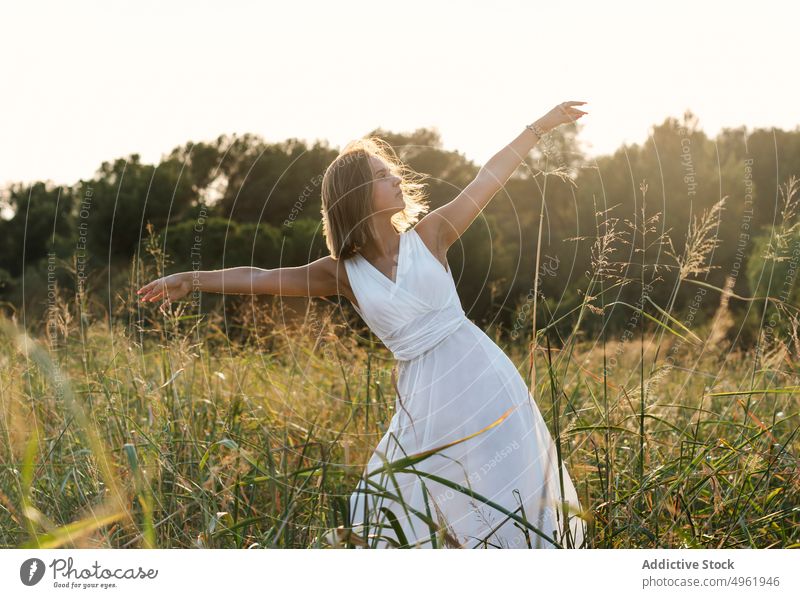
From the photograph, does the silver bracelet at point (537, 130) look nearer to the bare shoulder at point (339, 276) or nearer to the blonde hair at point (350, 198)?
the blonde hair at point (350, 198)

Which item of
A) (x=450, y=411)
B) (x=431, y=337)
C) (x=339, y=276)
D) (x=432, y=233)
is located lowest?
(x=450, y=411)

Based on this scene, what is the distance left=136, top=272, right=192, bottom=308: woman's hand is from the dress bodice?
62cm

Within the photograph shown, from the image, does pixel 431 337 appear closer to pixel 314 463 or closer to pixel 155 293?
pixel 314 463

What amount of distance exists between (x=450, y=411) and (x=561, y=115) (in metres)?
1.15

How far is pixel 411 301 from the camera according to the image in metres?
2.84

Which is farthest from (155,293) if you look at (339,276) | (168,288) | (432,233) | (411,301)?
(432,233)

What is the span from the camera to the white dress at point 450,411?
2.73m

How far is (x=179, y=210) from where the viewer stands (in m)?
7.77

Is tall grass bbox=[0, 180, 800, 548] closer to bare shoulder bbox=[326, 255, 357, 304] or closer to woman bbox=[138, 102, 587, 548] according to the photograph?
woman bbox=[138, 102, 587, 548]
